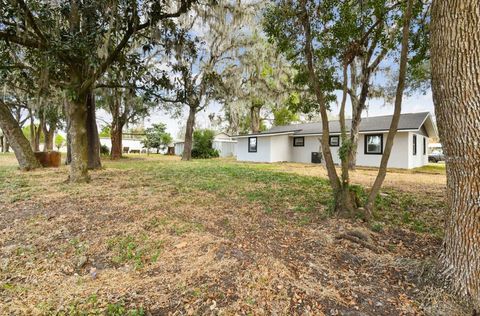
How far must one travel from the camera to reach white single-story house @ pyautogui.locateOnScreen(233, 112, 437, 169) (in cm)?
1229

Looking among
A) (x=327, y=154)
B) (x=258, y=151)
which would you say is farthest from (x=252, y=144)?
(x=327, y=154)

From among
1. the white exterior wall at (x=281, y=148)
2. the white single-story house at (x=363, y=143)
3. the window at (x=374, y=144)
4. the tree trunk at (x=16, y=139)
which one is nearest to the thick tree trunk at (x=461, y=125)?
the white single-story house at (x=363, y=143)

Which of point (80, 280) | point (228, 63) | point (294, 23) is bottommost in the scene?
point (80, 280)

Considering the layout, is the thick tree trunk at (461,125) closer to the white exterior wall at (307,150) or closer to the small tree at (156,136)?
the white exterior wall at (307,150)

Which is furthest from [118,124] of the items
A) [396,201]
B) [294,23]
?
[396,201]

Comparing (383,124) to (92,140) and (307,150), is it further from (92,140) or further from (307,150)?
(92,140)

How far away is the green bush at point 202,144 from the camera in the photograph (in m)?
20.1

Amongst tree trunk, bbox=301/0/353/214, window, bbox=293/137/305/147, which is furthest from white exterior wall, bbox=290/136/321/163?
tree trunk, bbox=301/0/353/214

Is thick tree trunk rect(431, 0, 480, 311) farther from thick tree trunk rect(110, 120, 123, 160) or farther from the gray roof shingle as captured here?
thick tree trunk rect(110, 120, 123, 160)

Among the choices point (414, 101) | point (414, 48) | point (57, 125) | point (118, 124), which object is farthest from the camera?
point (57, 125)

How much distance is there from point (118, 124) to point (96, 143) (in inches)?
326

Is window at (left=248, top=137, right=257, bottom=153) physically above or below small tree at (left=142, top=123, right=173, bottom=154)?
below

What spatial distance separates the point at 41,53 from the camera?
201 inches

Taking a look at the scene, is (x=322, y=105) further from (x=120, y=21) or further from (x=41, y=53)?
(x=41, y=53)
